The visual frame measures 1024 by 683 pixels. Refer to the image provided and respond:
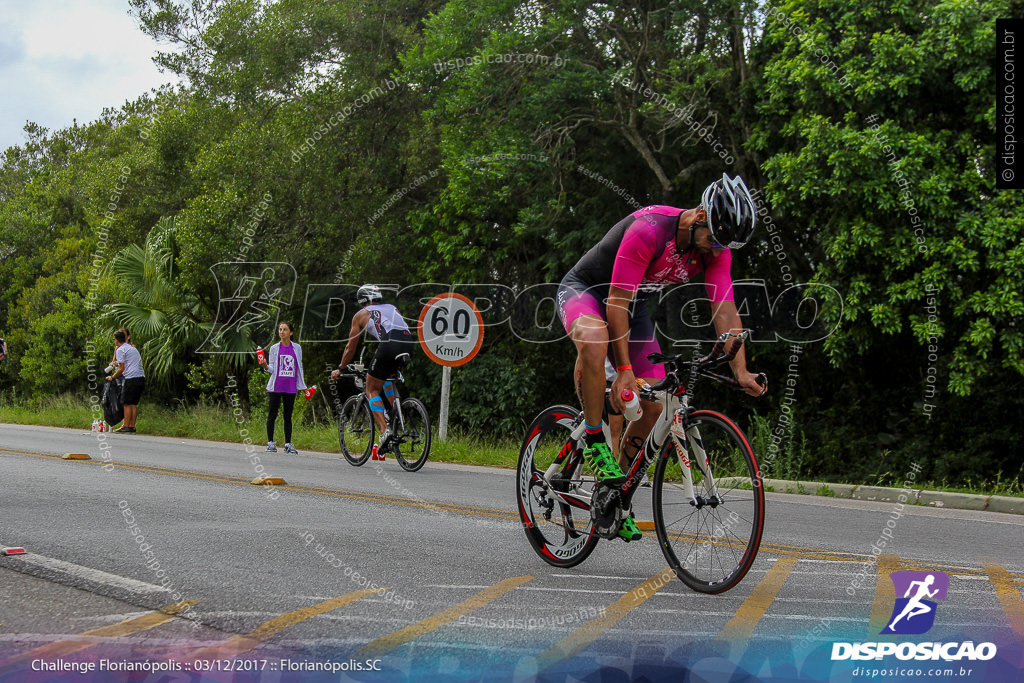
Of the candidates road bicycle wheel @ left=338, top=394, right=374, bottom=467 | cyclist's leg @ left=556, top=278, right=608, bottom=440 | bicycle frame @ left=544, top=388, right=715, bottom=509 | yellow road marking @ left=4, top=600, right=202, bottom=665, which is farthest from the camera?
road bicycle wheel @ left=338, top=394, right=374, bottom=467

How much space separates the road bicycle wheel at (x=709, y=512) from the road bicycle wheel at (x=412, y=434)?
22.8 feet

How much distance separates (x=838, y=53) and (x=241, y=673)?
41.5ft

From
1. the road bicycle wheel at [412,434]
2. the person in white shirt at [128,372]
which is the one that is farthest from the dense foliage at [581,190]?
the road bicycle wheel at [412,434]

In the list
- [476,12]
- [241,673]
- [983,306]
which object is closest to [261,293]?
[476,12]

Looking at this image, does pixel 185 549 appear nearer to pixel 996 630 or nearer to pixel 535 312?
pixel 996 630

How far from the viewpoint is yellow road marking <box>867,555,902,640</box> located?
385cm

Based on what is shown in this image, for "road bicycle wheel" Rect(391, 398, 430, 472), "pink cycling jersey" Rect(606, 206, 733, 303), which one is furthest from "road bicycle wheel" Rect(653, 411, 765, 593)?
"road bicycle wheel" Rect(391, 398, 430, 472)

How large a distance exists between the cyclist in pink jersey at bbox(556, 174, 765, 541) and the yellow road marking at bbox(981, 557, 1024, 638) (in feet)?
4.70

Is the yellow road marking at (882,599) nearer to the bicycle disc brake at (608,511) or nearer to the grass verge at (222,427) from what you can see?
the bicycle disc brake at (608,511)

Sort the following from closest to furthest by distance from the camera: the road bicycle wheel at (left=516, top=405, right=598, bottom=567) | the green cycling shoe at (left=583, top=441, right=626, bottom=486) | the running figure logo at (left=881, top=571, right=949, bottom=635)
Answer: the running figure logo at (left=881, top=571, right=949, bottom=635), the green cycling shoe at (left=583, top=441, right=626, bottom=486), the road bicycle wheel at (left=516, top=405, right=598, bottom=567)

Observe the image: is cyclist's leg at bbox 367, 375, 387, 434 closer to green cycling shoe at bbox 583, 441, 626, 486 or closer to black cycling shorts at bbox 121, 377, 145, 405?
green cycling shoe at bbox 583, 441, 626, 486

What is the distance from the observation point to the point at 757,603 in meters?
4.30

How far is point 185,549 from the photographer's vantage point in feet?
18.2

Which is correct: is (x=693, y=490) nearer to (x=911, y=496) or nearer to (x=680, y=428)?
(x=680, y=428)
